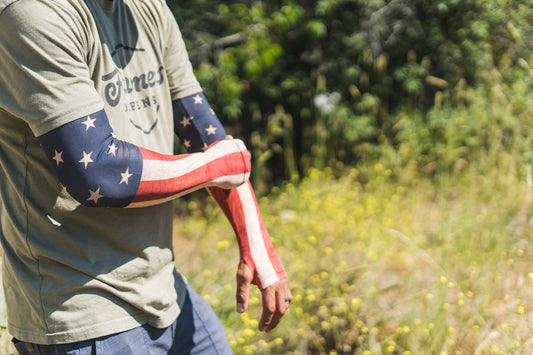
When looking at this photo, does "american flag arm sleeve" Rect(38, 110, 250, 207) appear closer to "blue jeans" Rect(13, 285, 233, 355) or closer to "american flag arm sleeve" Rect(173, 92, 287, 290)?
"american flag arm sleeve" Rect(173, 92, 287, 290)

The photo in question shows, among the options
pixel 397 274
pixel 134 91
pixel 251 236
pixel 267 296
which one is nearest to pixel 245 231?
pixel 251 236

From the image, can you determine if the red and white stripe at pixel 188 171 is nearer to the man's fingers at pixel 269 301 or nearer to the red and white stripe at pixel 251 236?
the red and white stripe at pixel 251 236

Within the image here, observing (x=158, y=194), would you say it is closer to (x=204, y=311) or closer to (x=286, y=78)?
(x=204, y=311)

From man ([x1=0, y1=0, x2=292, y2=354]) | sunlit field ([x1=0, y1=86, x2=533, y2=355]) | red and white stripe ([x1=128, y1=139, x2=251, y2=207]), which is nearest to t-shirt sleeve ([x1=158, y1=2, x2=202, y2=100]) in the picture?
man ([x1=0, y1=0, x2=292, y2=354])

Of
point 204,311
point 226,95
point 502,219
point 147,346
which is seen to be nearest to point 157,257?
point 147,346

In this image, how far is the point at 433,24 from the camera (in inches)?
175

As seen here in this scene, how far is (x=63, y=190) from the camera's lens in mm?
1151

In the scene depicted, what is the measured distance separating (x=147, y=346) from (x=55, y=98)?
663 mm

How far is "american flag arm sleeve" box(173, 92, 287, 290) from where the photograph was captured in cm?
143

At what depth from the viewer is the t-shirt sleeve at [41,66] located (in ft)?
3.24

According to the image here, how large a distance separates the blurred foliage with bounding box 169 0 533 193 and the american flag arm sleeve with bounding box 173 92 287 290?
2592mm

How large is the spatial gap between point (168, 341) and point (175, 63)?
782mm

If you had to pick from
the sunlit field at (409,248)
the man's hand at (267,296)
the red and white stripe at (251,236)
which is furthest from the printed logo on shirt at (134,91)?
the sunlit field at (409,248)

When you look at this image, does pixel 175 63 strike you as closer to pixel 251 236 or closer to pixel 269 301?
pixel 251 236
